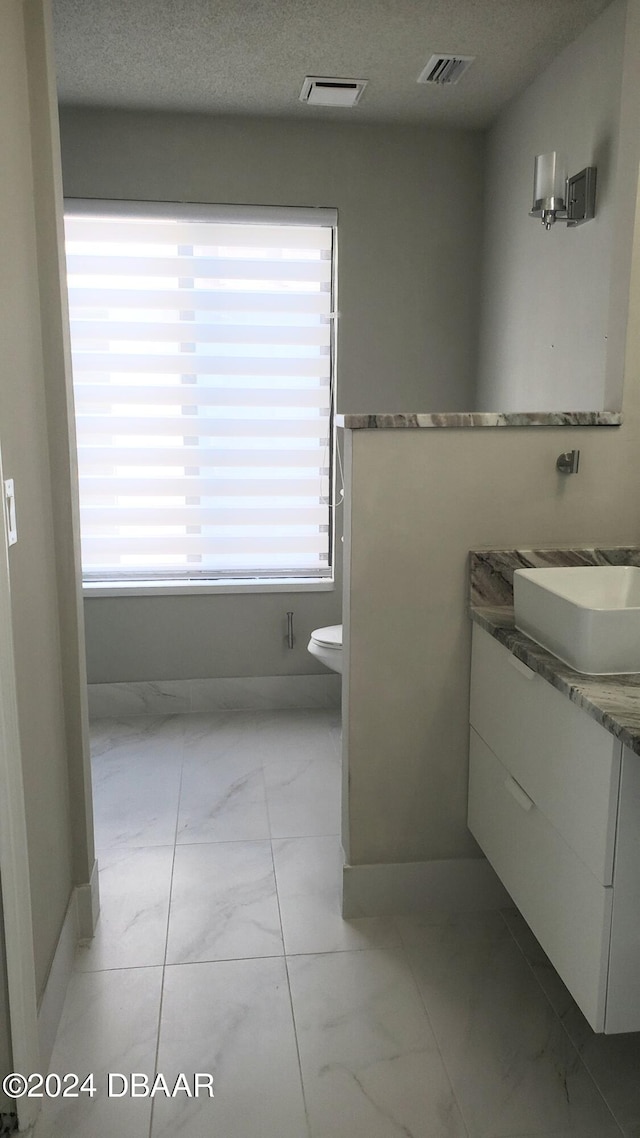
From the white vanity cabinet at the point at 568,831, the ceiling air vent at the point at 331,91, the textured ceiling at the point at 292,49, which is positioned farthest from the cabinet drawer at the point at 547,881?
the ceiling air vent at the point at 331,91

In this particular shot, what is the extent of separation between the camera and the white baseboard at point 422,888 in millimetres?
2234

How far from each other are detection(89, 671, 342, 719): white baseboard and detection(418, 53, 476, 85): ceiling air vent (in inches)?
96.4

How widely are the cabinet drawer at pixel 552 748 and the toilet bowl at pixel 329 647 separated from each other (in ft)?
3.57

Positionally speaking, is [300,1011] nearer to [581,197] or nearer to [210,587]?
[210,587]

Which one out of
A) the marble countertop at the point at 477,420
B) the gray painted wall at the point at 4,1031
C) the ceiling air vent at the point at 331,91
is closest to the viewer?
the gray painted wall at the point at 4,1031

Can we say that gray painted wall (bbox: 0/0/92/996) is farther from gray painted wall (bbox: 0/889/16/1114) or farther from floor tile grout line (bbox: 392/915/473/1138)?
floor tile grout line (bbox: 392/915/473/1138)

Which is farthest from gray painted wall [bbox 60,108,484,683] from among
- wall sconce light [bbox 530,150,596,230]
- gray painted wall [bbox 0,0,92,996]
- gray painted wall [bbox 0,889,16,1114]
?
gray painted wall [bbox 0,889,16,1114]

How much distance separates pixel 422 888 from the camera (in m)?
2.26

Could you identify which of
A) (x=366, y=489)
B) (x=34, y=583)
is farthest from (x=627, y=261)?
(x=34, y=583)

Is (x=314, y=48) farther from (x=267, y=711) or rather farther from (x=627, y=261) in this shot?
(x=267, y=711)

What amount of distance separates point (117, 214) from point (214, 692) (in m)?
2.10

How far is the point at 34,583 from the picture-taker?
1781 millimetres

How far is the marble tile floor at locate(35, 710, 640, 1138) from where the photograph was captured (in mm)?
1593

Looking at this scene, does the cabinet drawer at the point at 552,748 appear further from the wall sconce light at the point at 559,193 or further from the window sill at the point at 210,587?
the window sill at the point at 210,587
